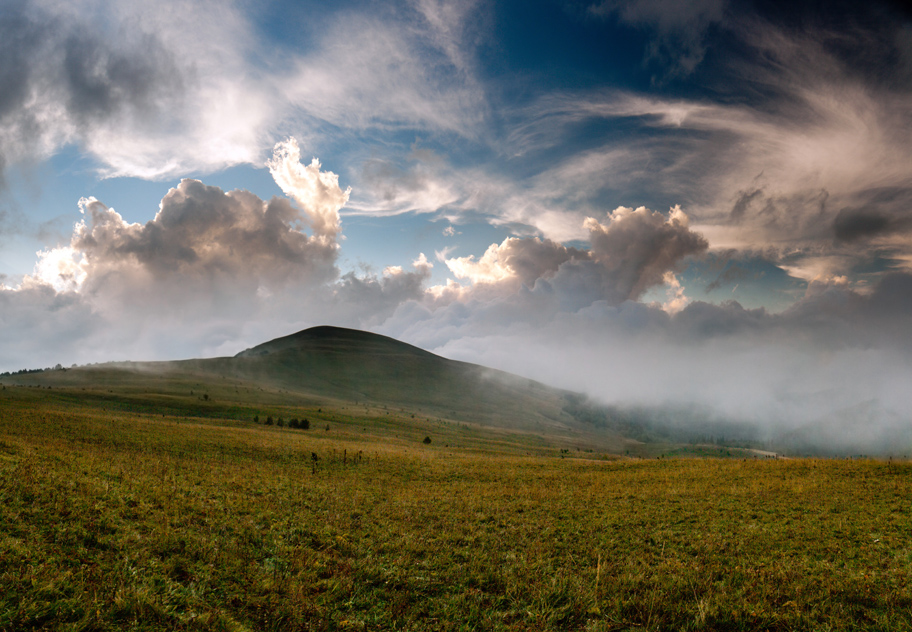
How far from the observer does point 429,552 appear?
1245cm

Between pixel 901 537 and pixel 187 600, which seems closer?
pixel 187 600

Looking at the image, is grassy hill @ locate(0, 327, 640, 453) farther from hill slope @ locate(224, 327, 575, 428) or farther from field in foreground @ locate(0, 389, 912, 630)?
field in foreground @ locate(0, 389, 912, 630)

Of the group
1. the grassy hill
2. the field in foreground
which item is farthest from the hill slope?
the field in foreground

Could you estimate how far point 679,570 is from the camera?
11.5 metres

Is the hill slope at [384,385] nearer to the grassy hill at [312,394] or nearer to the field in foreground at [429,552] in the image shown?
the grassy hill at [312,394]

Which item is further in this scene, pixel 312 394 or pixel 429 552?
pixel 312 394

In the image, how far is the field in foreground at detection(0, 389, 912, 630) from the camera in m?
8.23

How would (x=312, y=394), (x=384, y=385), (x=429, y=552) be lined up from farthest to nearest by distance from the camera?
(x=384, y=385) → (x=312, y=394) → (x=429, y=552)

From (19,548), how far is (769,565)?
60.2ft

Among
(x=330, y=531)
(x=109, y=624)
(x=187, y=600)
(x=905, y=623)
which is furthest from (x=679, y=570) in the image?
(x=109, y=624)

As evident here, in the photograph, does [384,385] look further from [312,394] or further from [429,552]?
[429,552]

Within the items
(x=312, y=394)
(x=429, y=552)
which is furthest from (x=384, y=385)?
(x=429, y=552)

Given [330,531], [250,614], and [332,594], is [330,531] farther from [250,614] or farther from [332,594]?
[250,614]

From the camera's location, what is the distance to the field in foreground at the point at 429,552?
27.0 feet
